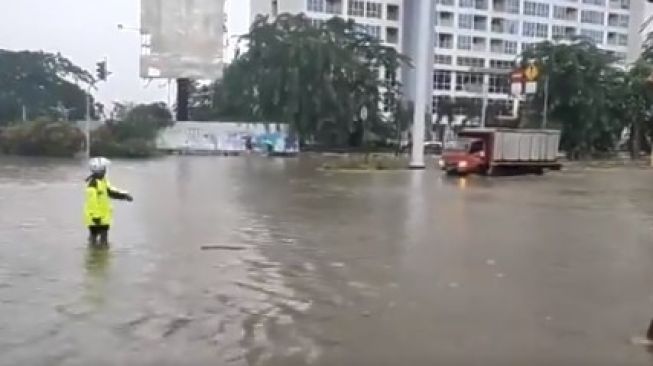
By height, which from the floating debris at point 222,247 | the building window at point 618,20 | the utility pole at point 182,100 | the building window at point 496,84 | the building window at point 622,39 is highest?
the building window at point 618,20

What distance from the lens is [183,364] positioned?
6375 mm

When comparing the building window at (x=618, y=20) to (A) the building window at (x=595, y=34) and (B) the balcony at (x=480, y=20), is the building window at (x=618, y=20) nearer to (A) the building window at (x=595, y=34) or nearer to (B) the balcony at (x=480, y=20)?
(A) the building window at (x=595, y=34)

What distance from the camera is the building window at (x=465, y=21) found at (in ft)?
331

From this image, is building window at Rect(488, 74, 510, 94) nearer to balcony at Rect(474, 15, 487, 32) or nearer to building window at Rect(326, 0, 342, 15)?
balcony at Rect(474, 15, 487, 32)

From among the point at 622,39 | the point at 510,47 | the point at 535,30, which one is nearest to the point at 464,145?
the point at 510,47

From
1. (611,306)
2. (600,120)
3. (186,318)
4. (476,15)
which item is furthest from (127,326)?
(476,15)

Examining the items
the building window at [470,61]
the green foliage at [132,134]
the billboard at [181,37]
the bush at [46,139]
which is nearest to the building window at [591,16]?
the building window at [470,61]

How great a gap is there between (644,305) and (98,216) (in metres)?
7.46

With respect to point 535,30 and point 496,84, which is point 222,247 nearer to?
point 496,84

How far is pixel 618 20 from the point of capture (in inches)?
4318

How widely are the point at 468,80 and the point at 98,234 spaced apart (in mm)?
91425

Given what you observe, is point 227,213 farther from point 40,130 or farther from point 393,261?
point 40,130

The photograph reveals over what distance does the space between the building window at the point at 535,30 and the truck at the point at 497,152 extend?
2589 inches

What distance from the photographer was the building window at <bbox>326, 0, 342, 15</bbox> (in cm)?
9152
